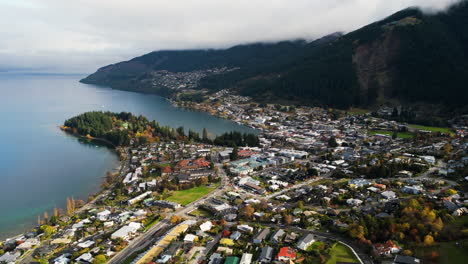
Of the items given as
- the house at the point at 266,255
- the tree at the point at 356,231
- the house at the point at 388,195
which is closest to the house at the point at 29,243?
the house at the point at 266,255

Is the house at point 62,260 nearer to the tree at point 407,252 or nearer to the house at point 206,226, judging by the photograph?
the house at point 206,226

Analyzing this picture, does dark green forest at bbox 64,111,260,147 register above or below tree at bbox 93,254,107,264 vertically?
above

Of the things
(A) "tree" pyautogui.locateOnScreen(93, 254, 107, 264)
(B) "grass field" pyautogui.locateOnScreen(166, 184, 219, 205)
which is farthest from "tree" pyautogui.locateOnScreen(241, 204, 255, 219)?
(A) "tree" pyautogui.locateOnScreen(93, 254, 107, 264)

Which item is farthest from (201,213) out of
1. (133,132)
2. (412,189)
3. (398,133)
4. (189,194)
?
(398,133)

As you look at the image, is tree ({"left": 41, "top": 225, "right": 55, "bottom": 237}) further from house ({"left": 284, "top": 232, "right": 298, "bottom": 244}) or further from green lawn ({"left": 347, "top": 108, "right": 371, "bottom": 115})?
green lawn ({"left": 347, "top": 108, "right": 371, "bottom": 115})

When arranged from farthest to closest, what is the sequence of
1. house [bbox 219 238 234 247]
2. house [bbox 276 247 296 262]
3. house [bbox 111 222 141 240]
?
house [bbox 111 222 141 240]
house [bbox 219 238 234 247]
house [bbox 276 247 296 262]

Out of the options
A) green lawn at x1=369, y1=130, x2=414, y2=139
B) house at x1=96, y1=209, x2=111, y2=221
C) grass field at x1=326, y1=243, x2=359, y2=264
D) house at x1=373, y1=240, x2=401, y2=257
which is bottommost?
house at x1=96, y1=209, x2=111, y2=221
